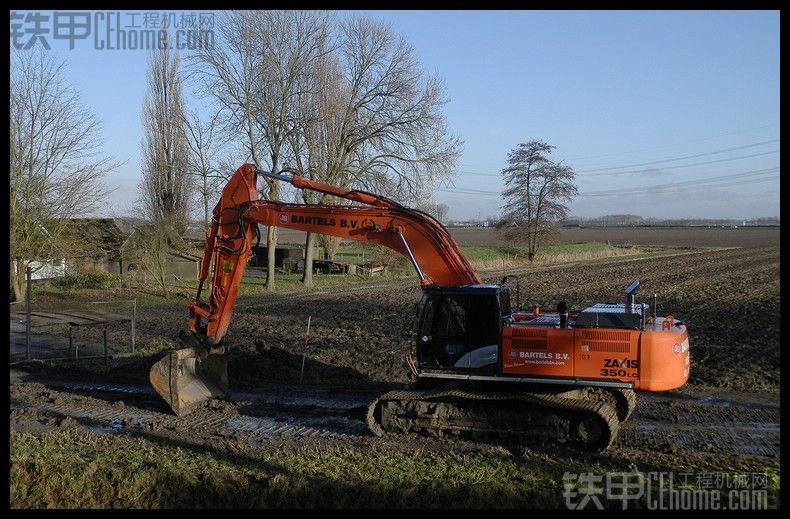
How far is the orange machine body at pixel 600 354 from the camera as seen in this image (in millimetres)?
9031

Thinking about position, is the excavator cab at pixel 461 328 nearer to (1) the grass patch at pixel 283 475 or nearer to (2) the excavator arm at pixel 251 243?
(2) the excavator arm at pixel 251 243

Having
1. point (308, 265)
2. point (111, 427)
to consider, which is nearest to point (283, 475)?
point (111, 427)

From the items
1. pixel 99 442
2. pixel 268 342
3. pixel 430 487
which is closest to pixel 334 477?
pixel 430 487

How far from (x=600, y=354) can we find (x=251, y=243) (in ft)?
18.5

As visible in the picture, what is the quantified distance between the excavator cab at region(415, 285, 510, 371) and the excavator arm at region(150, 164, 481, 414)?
494mm

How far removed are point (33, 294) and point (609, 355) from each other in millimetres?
25570

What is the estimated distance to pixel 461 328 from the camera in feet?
32.7

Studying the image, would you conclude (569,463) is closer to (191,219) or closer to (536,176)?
(191,219)

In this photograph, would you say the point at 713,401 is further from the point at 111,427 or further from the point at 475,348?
the point at 111,427

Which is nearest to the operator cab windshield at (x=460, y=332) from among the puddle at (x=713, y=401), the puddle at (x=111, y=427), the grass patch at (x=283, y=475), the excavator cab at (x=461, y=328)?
the excavator cab at (x=461, y=328)

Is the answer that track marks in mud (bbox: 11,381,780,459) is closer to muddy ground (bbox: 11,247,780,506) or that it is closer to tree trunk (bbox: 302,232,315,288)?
muddy ground (bbox: 11,247,780,506)

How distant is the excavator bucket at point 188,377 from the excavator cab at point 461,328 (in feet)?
12.5

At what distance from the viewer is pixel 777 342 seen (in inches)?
595

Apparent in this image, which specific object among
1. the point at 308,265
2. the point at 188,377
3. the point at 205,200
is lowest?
the point at 188,377
